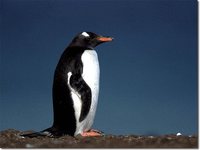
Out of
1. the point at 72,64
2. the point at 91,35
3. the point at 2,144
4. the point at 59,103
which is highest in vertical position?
the point at 91,35

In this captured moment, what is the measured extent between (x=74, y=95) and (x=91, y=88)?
0.24 metres

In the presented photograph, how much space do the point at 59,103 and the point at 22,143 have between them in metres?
1.14

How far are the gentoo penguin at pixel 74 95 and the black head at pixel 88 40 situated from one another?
0.31 meters

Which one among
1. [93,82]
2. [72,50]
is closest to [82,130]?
[93,82]

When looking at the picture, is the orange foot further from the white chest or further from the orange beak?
the orange beak

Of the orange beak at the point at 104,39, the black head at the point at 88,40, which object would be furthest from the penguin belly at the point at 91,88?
the orange beak at the point at 104,39

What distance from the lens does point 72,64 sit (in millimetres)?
6082

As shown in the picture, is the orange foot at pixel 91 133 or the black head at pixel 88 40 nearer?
the orange foot at pixel 91 133

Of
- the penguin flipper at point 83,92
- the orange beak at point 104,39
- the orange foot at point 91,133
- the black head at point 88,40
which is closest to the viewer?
the orange foot at point 91,133

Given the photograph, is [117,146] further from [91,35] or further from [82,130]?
[91,35]

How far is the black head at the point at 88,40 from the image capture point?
6.48m

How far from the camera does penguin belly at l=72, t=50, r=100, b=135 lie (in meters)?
6.04

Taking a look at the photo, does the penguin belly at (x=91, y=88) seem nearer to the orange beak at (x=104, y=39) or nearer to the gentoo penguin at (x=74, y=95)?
the gentoo penguin at (x=74, y=95)

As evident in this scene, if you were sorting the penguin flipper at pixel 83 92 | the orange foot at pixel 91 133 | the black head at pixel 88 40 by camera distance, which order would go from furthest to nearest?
1. the black head at pixel 88 40
2. the penguin flipper at pixel 83 92
3. the orange foot at pixel 91 133
